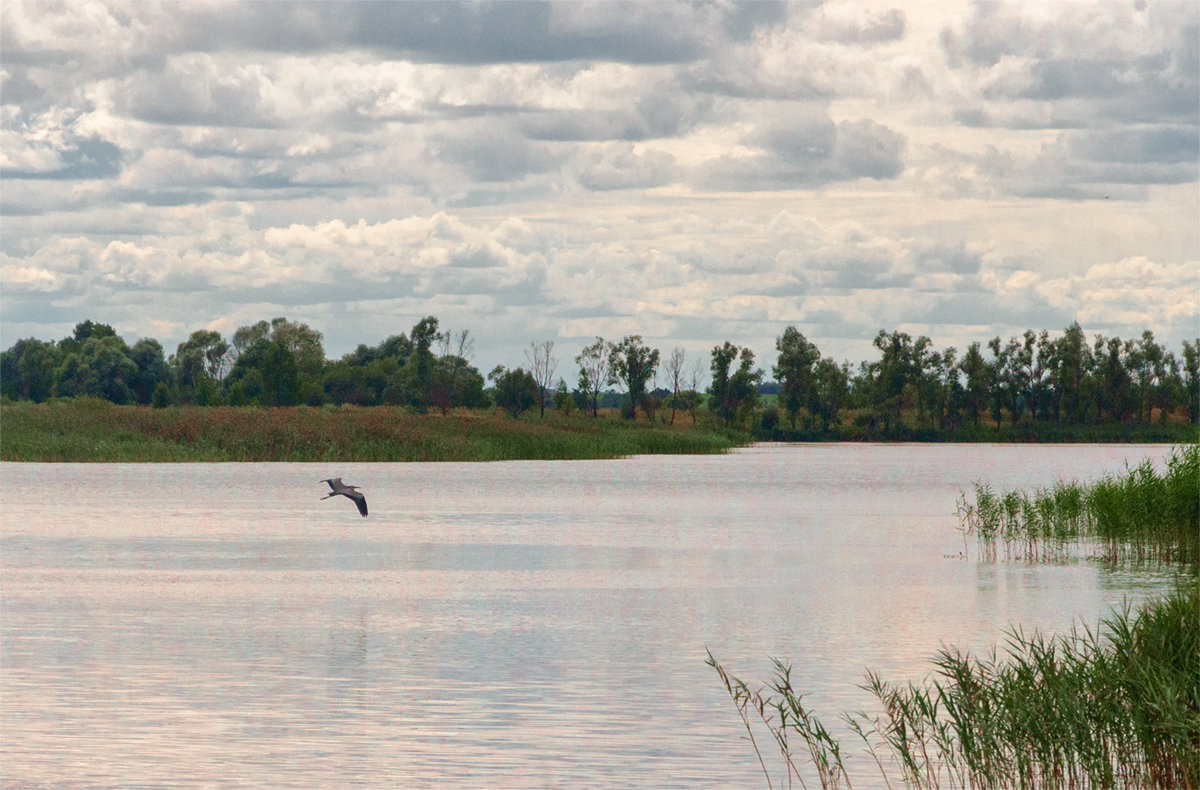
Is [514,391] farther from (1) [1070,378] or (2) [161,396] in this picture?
(1) [1070,378]

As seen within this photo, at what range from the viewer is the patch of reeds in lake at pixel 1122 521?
81.8ft

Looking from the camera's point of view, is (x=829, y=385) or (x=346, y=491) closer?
(x=346, y=491)

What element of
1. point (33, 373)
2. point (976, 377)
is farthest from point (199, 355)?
point (976, 377)

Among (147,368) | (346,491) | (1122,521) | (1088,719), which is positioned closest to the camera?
(1088,719)

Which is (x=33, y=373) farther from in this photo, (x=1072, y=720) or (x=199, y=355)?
(x=1072, y=720)

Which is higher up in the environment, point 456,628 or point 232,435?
point 232,435

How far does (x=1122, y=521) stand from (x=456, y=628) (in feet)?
41.7

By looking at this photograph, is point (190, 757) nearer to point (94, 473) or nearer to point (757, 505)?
point (757, 505)

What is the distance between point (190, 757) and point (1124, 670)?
7068 mm

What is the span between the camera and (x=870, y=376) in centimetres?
14425

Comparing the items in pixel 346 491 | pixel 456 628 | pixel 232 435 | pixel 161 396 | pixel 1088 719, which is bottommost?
pixel 456 628

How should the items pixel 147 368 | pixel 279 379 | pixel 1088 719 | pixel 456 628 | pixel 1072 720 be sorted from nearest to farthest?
pixel 1072 720
pixel 1088 719
pixel 456 628
pixel 279 379
pixel 147 368

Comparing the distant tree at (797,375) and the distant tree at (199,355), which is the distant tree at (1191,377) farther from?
the distant tree at (199,355)

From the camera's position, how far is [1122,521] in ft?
86.6
